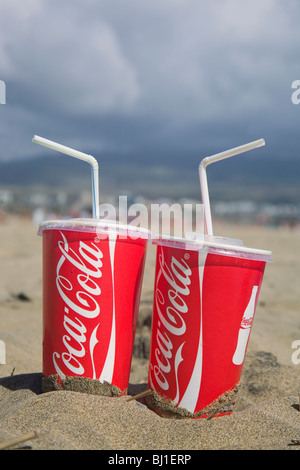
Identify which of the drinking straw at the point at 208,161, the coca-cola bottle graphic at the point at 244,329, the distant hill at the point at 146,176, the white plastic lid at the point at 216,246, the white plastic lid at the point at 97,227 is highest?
the distant hill at the point at 146,176

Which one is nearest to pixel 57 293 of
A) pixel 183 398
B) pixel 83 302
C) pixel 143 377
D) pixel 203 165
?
pixel 83 302

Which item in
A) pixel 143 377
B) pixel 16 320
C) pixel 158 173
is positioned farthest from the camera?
pixel 158 173

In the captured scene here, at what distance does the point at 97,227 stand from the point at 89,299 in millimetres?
292

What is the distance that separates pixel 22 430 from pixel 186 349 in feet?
2.16

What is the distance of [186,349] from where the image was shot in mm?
1672

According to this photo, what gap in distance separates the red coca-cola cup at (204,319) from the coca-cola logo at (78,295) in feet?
0.90

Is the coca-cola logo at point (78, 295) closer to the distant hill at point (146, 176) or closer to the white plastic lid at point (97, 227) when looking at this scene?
the white plastic lid at point (97, 227)

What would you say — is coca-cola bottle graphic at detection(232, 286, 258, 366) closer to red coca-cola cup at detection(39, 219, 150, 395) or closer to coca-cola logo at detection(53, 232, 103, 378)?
red coca-cola cup at detection(39, 219, 150, 395)

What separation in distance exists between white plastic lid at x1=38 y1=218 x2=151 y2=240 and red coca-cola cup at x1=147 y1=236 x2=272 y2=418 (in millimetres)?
118

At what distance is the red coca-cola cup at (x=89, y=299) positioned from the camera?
1695mm

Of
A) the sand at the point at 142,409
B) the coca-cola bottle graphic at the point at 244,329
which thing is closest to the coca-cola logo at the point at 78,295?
the sand at the point at 142,409

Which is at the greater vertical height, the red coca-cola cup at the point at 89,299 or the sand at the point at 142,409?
the red coca-cola cup at the point at 89,299

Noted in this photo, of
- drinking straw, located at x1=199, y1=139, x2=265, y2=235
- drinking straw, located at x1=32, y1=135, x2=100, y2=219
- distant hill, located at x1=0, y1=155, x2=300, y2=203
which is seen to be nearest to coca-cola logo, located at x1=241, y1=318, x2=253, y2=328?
drinking straw, located at x1=199, y1=139, x2=265, y2=235
